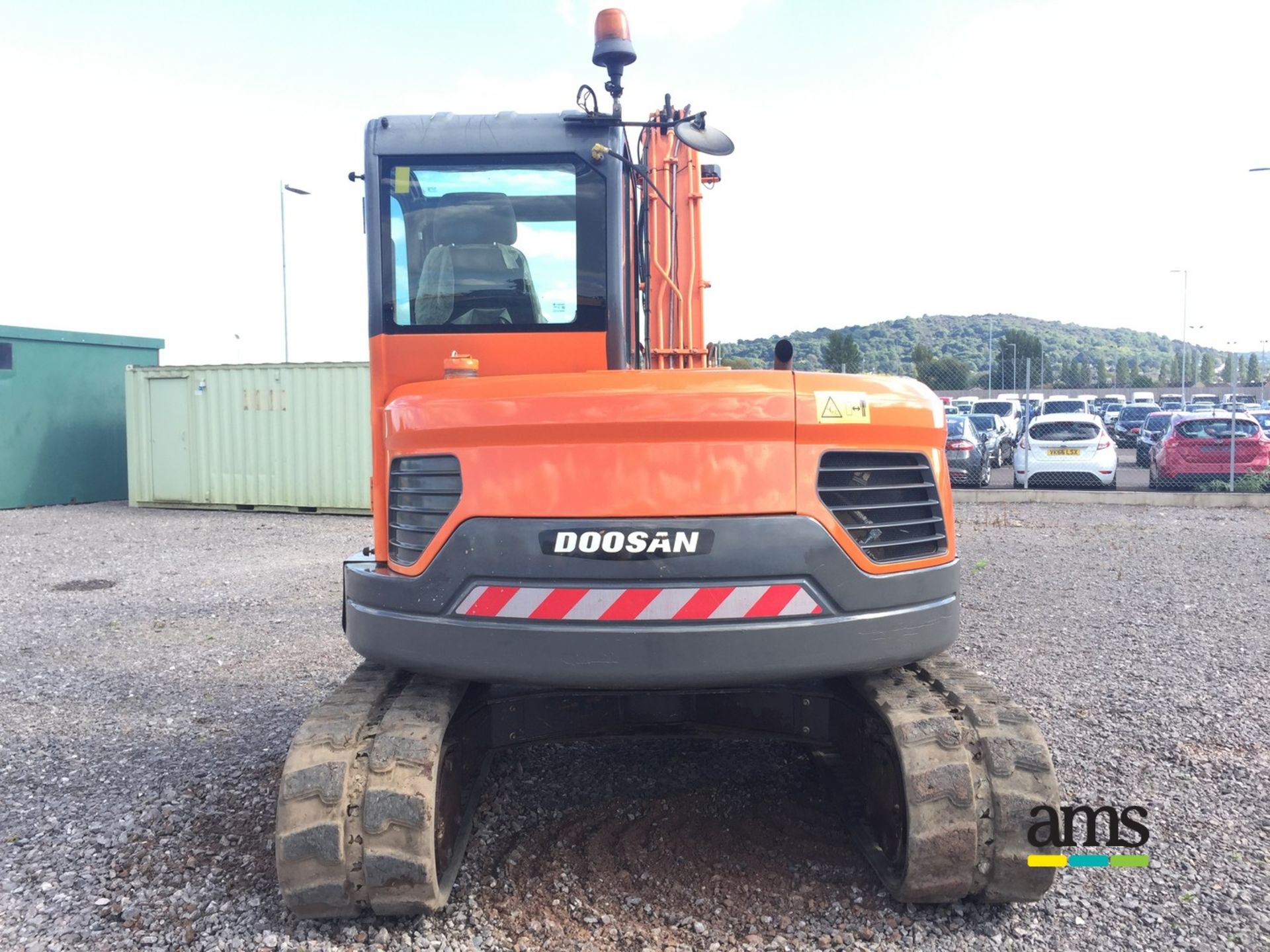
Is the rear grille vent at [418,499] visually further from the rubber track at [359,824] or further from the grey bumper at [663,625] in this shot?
the rubber track at [359,824]

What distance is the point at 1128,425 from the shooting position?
31.4 metres

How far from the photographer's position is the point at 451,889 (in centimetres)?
358

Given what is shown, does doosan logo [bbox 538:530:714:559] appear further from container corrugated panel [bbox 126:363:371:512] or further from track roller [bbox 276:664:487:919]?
container corrugated panel [bbox 126:363:371:512]

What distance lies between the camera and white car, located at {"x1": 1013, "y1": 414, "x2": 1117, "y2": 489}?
1730 centimetres

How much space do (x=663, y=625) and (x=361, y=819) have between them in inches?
45.6

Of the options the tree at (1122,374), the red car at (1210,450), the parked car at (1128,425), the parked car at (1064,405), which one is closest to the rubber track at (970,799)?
the red car at (1210,450)

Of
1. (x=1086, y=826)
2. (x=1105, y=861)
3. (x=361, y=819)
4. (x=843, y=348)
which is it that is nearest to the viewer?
(x=361, y=819)

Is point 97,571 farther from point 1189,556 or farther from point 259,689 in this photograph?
point 1189,556

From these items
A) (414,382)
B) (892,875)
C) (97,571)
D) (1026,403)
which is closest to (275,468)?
(97,571)

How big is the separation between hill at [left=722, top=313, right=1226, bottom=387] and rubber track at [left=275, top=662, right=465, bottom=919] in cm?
207

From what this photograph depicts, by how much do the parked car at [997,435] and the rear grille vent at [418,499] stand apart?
20.4m

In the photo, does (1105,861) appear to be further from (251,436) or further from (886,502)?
(251,436)

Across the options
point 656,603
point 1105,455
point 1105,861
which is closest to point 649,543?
point 656,603

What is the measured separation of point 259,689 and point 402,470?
341 cm
